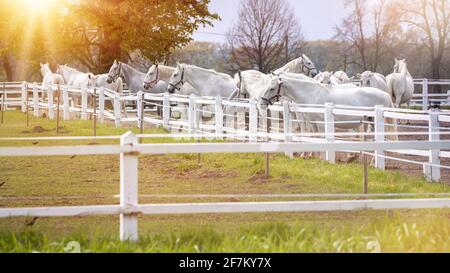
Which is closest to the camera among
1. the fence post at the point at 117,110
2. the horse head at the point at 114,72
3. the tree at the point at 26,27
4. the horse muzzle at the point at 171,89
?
the horse muzzle at the point at 171,89

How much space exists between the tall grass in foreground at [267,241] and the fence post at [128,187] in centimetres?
11

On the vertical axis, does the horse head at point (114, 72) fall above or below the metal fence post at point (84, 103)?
above

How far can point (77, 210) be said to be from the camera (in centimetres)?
605

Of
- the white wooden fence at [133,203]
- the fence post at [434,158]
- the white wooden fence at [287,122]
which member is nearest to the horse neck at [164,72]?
the white wooden fence at [287,122]

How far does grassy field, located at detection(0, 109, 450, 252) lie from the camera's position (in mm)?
5883

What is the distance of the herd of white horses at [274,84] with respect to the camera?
14.4 m

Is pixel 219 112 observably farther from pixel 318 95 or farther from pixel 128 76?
pixel 128 76

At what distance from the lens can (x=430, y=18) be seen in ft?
110

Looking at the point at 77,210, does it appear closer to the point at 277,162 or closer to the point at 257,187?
the point at 257,187

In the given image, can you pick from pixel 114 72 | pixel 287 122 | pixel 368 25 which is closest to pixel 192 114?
pixel 287 122

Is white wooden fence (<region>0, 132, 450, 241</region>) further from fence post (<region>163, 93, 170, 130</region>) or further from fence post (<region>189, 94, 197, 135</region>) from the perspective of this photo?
fence post (<region>163, 93, 170, 130</region>)

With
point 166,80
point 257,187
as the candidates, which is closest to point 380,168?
point 257,187

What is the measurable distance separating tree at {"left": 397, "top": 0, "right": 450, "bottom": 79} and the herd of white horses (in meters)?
7.53

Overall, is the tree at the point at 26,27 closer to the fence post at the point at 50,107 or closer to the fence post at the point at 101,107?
the fence post at the point at 50,107
